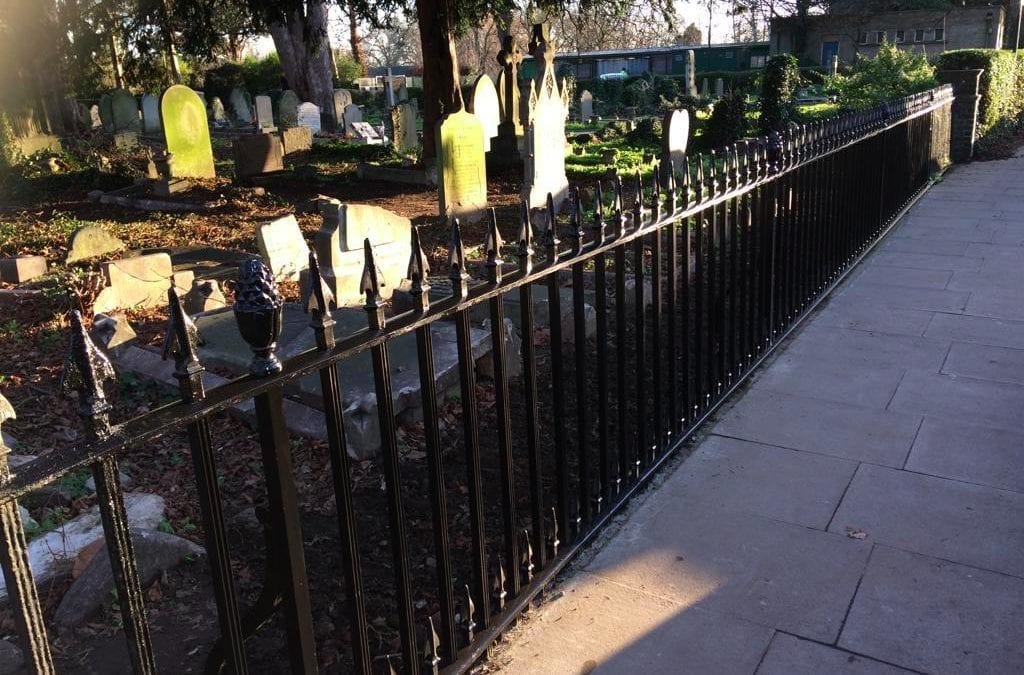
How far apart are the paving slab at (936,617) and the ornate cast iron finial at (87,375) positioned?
2350 millimetres

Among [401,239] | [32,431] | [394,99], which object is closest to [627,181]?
[401,239]

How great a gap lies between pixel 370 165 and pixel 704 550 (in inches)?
543

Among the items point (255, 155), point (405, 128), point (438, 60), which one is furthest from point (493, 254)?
point (405, 128)

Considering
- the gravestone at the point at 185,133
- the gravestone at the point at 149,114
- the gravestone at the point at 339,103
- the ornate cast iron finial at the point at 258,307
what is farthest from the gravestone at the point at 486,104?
the gravestone at the point at 149,114

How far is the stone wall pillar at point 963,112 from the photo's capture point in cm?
1299

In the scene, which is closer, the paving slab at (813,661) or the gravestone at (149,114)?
the paving slab at (813,661)

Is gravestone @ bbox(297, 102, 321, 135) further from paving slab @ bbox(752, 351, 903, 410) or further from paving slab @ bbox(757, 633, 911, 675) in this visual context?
paving slab @ bbox(757, 633, 911, 675)

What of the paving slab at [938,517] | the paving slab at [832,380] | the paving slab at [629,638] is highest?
the paving slab at [832,380]

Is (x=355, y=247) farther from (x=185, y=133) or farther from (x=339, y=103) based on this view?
(x=339, y=103)

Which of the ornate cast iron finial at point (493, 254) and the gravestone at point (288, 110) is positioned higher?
the gravestone at point (288, 110)

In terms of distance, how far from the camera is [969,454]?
3.89m

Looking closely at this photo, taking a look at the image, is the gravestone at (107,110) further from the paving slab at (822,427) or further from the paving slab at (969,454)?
the paving slab at (969,454)

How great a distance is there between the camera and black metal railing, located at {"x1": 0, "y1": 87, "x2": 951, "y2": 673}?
5.46 feet

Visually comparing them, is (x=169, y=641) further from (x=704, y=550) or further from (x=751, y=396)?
(x=751, y=396)
